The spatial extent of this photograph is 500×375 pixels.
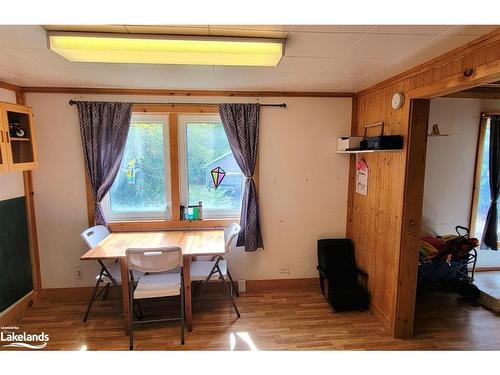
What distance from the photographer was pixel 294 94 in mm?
3129

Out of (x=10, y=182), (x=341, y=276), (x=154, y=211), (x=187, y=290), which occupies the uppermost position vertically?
(x=10, y=182)

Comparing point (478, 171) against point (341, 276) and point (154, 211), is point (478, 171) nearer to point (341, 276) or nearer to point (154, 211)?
point (341, 276)

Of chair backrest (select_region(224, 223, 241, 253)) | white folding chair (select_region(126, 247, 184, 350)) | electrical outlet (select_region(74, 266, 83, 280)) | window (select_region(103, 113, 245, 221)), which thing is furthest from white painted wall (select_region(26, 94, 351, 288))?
white folding chair (select_region(126, 247, 184, 350))

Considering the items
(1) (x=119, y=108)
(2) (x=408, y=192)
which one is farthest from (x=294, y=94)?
(1) (x=119, y=108)

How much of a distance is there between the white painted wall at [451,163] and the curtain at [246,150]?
2204 millimetres

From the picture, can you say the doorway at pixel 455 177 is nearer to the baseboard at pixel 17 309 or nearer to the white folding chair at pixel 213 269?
the white folding chair at pixel 213 269

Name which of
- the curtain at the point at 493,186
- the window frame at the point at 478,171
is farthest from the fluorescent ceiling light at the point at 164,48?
the curtain at the point at 493,186

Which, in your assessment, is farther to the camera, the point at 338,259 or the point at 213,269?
the point at 338,259

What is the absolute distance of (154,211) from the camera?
127 inches

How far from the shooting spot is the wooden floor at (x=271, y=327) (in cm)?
239

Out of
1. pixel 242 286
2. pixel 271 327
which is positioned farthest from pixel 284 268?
pixel 271 327

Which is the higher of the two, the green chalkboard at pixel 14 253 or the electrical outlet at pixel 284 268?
the green chalkboard at pixel 14 253

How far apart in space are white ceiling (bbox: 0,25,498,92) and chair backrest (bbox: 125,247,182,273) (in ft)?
4.93

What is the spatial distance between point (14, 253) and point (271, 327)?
8.82ft
